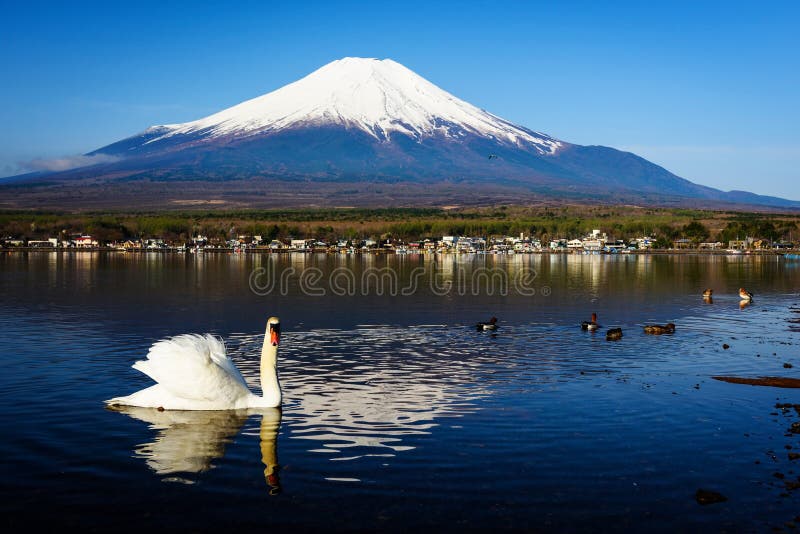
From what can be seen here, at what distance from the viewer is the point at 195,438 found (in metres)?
14.6

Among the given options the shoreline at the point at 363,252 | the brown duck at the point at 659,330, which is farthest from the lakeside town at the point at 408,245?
the brown duck at the point at 659,330

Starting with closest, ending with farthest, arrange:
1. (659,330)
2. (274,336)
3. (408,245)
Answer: (274,336), (659,330), (408,245)

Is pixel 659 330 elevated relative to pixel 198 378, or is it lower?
lower

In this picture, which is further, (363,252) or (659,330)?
(363,252)

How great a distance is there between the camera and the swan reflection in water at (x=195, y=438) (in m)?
13.0

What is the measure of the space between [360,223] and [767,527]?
604 ft

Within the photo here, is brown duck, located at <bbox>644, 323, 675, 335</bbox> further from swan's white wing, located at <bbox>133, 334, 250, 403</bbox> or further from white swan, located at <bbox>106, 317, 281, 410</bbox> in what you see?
swan's white wing, located at <bbox>133, 334, 250, 403</bbox>

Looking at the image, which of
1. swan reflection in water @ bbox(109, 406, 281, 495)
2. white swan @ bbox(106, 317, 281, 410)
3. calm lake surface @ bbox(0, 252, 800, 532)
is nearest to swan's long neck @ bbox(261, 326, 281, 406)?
white swan @ bbox(106, 317, 281, 410)

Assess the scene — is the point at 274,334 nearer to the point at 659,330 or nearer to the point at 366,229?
the point at 659,330

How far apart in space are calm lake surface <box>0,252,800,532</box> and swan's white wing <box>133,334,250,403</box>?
1.80 ft

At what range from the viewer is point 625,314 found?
38.5 m

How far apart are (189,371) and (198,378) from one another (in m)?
0.22

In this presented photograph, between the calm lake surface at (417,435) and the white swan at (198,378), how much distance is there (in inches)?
17.0

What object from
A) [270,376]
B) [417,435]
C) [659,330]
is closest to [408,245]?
[659,330]
